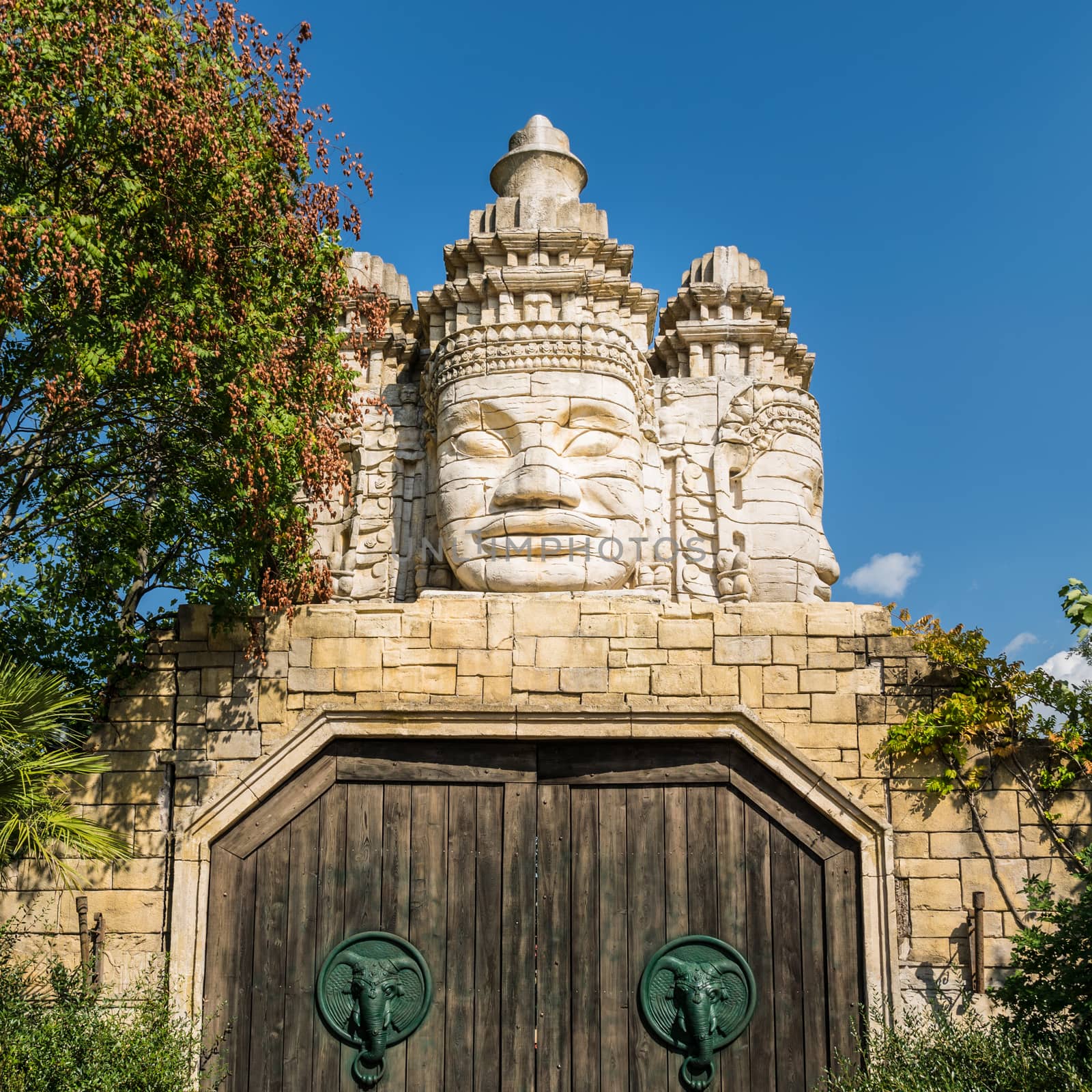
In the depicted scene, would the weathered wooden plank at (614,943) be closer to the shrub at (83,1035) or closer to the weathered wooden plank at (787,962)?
the weathered wooden plank at (787,962)

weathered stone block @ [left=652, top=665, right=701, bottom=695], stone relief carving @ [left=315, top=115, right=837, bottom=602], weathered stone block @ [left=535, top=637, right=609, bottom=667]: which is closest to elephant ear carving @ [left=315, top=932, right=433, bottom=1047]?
weathered stone block @ [left=535, top=637, right=609, bottom=667]

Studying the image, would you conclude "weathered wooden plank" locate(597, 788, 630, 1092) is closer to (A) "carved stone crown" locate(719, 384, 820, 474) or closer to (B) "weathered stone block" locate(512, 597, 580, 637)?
(B) "weathered stone block" locate(512, 597, 580, 637)

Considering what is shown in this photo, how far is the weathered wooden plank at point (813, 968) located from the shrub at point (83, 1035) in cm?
335

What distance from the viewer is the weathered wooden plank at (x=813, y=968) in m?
6.25

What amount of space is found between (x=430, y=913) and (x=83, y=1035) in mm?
1887

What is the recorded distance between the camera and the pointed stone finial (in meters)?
8.55

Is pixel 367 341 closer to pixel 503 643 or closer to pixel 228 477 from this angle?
pixel 228 477

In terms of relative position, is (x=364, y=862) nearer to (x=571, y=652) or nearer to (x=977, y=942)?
(x=571, y=652)

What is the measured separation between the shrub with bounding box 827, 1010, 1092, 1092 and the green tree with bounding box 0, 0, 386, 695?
4109mm

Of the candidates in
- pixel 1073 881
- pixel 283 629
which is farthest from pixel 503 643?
pixel 1073 881

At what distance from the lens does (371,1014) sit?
6262mm

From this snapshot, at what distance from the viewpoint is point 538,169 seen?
8.59 m

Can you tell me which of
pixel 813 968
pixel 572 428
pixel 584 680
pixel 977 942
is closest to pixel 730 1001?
pixel 813 968

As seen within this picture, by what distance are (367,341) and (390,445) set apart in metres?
0.85
